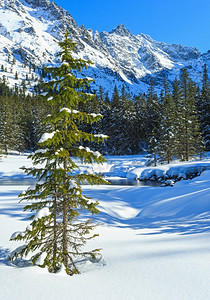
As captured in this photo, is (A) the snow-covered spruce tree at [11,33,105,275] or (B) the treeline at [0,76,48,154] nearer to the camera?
(A) the snow-covered spruce tree at [11,33,105,275]

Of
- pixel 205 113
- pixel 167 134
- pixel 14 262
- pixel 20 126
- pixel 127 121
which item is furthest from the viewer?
pixel 20 126

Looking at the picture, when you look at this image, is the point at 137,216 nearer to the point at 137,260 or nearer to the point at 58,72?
the point at 137,260

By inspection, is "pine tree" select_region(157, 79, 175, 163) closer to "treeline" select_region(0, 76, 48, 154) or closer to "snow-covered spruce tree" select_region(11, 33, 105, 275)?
"treeline" select_region(0, 76, 48, 154)

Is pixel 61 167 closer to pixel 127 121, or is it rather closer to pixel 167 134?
pixel 167 134

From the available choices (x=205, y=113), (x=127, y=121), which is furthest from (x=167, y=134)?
(x=127, y=121)

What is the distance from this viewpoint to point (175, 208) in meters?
12.7

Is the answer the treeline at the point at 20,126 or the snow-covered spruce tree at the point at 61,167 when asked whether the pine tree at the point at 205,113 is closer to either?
the treeline at the point at 20,126

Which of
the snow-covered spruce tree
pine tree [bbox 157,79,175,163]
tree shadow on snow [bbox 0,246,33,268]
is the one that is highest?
pine tree [bbox 157,79,175,163]

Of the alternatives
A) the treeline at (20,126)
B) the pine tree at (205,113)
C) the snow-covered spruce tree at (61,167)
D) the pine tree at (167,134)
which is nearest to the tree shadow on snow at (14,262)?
the snow-covered spruce tree at (61,167)

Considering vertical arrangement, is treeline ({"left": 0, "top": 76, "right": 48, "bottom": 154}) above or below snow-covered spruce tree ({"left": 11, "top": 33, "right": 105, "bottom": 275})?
above

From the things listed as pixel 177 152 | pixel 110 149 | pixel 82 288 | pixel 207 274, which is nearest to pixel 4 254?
pixel 82 288

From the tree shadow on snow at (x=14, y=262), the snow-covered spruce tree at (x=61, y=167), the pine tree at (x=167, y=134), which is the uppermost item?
the pine tree at (x=167, y=134)

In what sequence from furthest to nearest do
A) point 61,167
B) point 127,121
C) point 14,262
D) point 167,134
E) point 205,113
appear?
point 127,121
point 205,113
point 167,134
point 14,262
point 61,167

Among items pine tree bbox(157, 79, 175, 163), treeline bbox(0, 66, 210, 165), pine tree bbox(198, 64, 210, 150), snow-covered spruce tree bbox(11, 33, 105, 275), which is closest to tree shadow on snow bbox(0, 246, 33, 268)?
snow-covered spruce tree bbox(11, 33, 105, 275)
